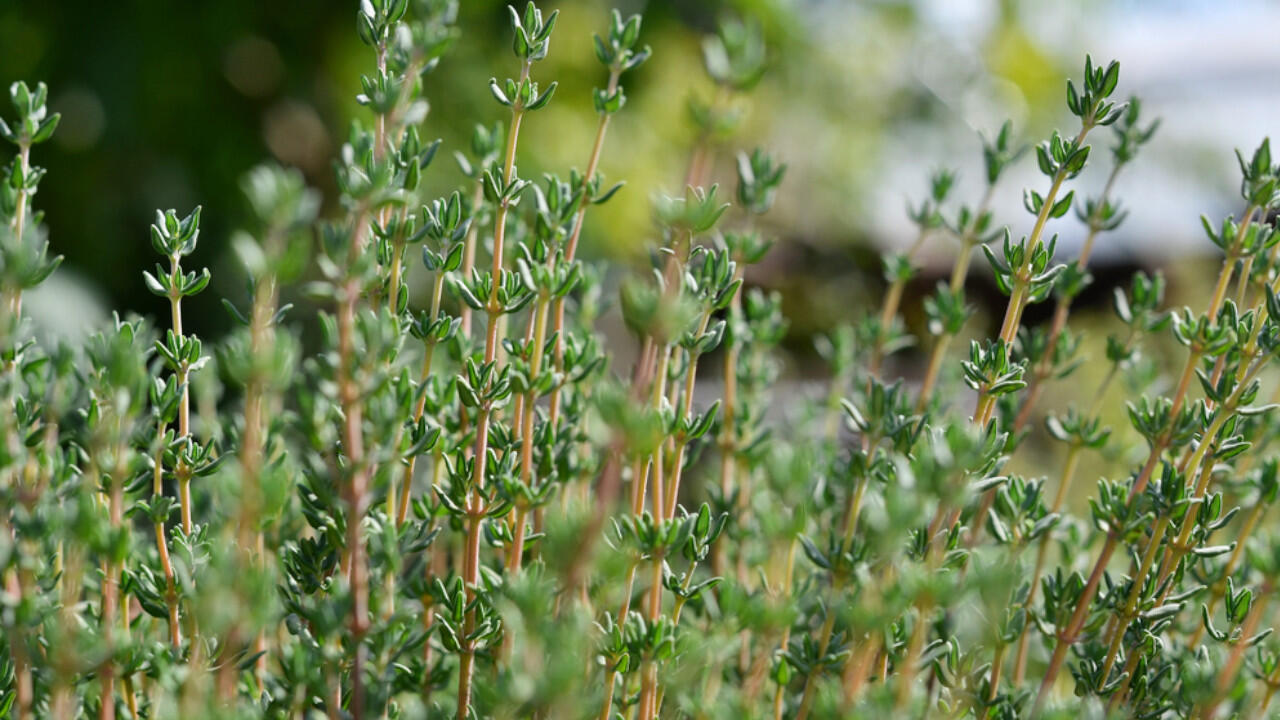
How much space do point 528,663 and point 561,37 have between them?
2813mm

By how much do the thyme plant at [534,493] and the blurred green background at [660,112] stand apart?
78cm

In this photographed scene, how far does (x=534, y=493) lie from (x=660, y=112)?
9.60 ft

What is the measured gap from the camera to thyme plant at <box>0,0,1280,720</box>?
0.32 meters

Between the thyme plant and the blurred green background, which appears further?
the blurred green background

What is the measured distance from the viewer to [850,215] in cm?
418

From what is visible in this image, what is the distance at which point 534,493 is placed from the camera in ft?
1.35

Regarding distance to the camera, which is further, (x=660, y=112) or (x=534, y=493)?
(x=660, y=112)

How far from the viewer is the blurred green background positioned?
7.95 feet

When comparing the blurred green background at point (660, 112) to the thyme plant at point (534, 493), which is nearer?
the thyme plant at point (534, 493)

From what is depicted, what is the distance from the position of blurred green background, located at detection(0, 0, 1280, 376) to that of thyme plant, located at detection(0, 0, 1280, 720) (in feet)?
2.57

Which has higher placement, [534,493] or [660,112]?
[660,112]

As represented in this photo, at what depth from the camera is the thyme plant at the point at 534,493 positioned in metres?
0.32

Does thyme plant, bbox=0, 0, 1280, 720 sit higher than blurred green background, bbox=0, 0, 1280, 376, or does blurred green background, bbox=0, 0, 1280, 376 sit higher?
blurred green background, bbox=0, 0, 1280, 376

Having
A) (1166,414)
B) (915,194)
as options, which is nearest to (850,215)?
A: (915,194)
